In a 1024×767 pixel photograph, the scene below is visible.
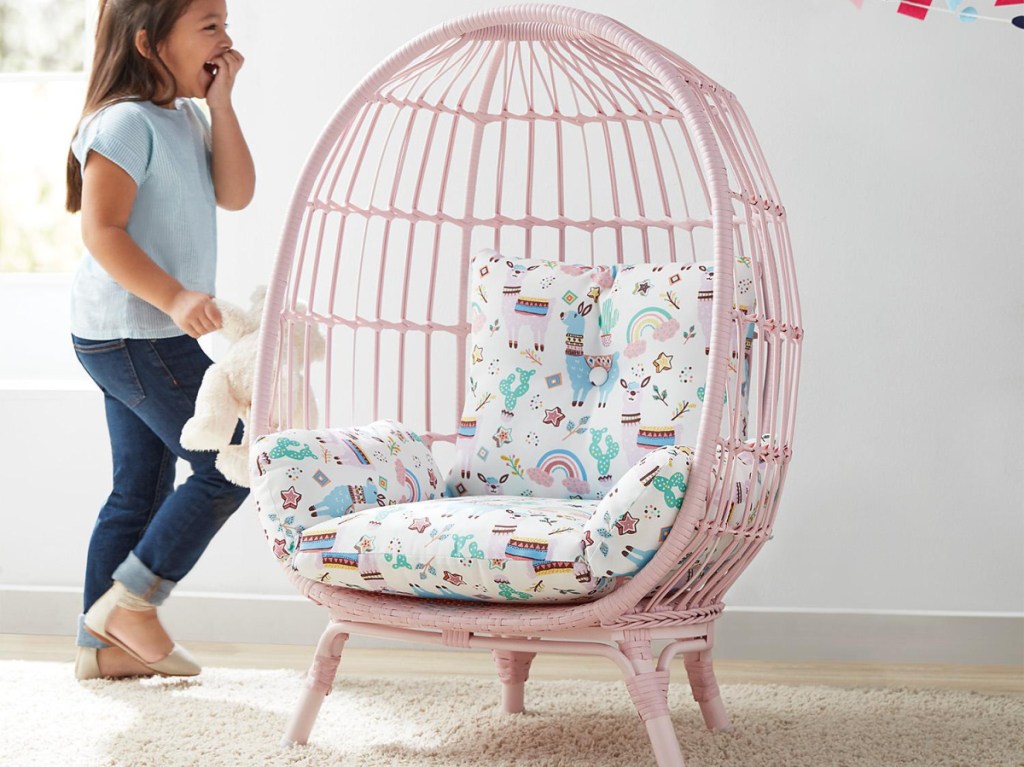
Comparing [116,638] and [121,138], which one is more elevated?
[121,138]

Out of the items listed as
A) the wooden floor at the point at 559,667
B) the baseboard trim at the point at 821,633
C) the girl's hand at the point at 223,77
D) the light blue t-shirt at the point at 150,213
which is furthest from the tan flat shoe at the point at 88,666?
the girl's hand at the point at 223,77

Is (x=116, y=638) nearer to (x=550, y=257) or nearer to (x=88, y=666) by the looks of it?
(x=88, y=666)

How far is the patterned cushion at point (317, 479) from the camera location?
4.94 feet

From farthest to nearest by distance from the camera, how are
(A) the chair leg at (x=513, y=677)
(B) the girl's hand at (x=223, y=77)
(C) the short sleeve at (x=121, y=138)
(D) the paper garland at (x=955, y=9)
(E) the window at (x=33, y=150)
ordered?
1. (E) the window at (x=33, y=150)
2. (D) the paper garland at (x=955, y=9)
3. (B) the girl's hand at (x=223, y=77)
4. (C) the short sleeve at (x=121, y=138)
5. (A) the chair leg at (x=513, y=677)

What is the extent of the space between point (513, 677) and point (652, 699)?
0.48 metres

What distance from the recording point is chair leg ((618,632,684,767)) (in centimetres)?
133

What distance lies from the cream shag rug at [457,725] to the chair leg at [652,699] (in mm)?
224

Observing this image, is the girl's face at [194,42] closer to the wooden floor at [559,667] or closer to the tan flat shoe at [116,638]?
the tan flat shoe at [116,638]

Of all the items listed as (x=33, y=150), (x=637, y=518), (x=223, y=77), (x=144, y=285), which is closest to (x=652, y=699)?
(x=637, y=518)

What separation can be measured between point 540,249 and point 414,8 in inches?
22.5

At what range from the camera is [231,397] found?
181 centimetres

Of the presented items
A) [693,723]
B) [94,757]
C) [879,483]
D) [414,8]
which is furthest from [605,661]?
[414,8]

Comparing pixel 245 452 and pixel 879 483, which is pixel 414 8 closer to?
pixel 245 452

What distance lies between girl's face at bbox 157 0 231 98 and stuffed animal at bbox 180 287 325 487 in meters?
0.44
